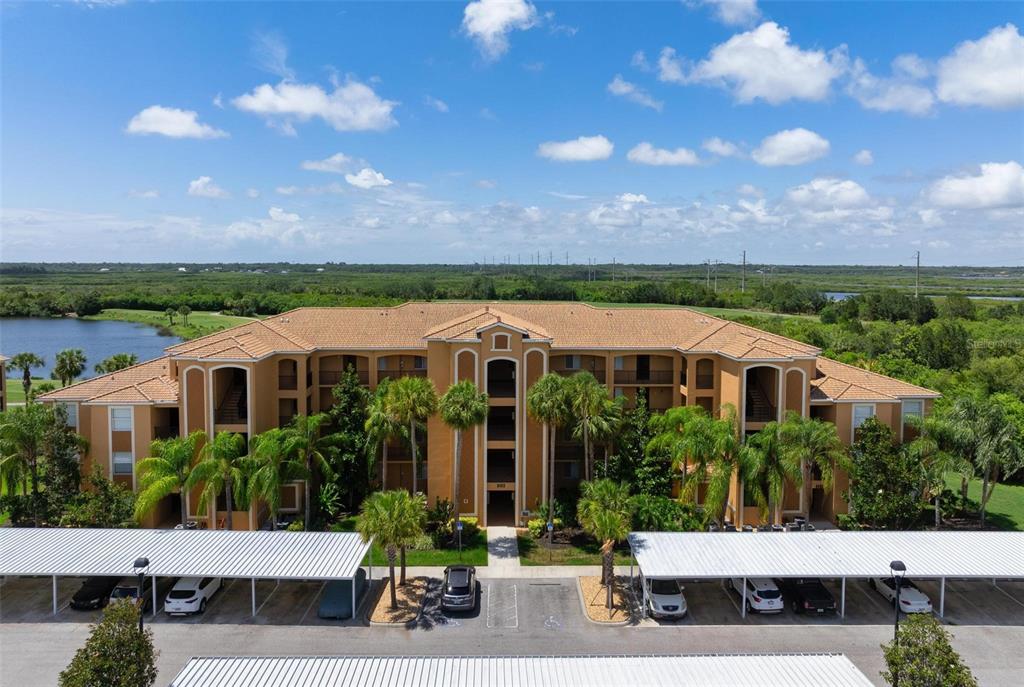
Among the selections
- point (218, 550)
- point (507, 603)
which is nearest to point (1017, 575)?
point (507, 603)

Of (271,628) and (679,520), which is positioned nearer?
(271,628)

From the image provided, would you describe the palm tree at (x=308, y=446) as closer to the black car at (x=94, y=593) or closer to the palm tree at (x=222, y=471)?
the palm tree at (x=222, y=471)

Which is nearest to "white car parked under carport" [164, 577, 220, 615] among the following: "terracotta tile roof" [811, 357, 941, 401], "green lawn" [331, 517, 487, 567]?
"green lawn" [331, 517, 487, 567]

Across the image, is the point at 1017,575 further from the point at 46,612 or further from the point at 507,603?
the point at 46,612

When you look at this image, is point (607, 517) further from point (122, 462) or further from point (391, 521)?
point (122, 462)

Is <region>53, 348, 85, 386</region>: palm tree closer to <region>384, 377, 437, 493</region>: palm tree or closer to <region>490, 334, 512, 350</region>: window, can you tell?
<region>384, 377, 437, 493</region>: palm tree
